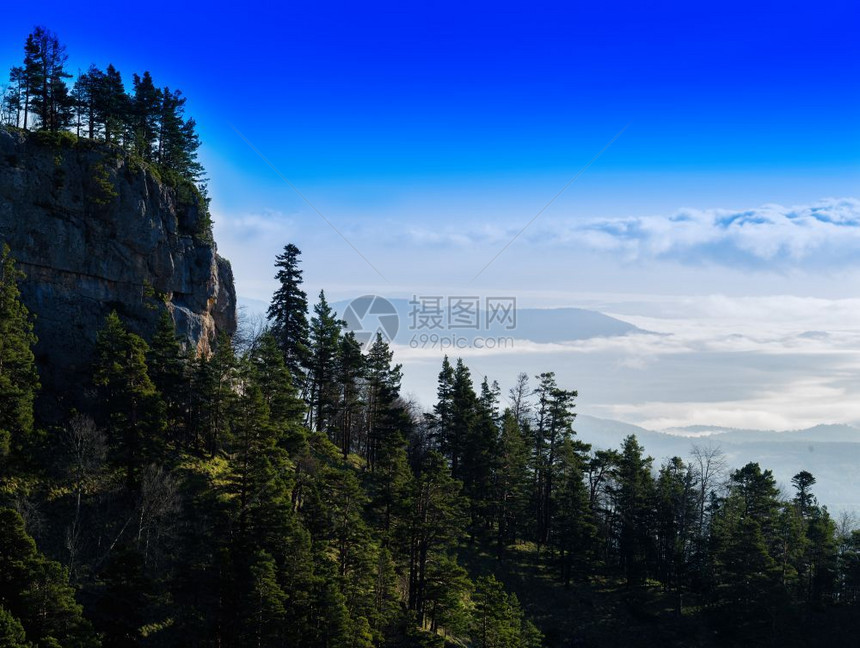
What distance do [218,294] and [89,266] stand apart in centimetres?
1476

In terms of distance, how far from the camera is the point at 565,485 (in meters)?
63.9

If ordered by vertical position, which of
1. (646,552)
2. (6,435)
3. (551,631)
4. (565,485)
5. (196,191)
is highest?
(196,191)

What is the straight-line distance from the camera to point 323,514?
40125 mm

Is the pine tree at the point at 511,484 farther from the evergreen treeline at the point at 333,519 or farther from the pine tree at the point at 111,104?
the pine tree at the point at 111,104

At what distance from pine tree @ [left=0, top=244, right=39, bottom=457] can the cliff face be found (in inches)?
206

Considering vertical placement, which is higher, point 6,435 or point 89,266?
point 89,266

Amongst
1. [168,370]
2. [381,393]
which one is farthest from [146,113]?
[381,393]

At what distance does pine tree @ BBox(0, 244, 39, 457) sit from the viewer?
40.8m

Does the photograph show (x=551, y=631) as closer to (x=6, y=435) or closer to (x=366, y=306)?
(x=6, y=435)

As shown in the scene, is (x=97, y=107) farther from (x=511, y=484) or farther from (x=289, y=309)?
(x=511, y=484)

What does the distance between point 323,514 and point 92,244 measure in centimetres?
3458

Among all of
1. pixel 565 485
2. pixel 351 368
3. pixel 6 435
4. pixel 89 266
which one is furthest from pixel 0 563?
pixel 565 485

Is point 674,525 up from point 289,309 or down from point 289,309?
down

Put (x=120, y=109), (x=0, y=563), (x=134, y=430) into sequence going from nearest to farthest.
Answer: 1. (x=0, y=563)
2. (x=134, y=430)
3. (x=120, y=109)
